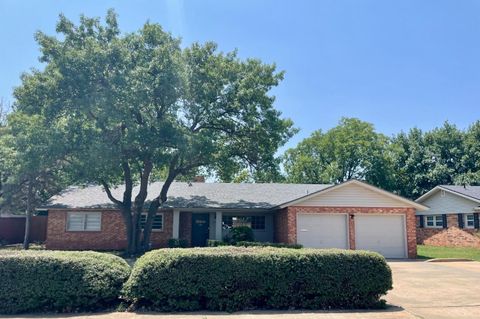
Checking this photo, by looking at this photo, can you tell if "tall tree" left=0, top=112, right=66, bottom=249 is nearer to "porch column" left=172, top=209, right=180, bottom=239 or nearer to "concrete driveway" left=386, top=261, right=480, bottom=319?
"porch column" left=172, top=209, right=180, bottom=239

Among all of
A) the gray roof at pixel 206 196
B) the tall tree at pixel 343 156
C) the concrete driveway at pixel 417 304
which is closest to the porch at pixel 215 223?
the gray roof at pixel 206 196

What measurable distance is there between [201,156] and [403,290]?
11.1m

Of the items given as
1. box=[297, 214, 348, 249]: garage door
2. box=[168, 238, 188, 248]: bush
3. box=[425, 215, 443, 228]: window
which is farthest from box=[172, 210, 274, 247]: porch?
box=[425, 215, 443, 228]: window

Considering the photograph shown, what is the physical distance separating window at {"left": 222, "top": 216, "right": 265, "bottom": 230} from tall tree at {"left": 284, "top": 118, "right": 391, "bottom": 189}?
20.3 m

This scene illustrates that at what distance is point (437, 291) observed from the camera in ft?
35.5

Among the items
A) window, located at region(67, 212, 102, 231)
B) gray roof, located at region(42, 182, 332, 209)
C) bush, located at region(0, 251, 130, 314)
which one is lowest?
bush, located at region(0, 251, 130, 314)

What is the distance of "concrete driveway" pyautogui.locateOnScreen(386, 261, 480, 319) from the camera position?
8523mm

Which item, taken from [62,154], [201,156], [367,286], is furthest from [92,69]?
[367,286]

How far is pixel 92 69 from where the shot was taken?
17109mm

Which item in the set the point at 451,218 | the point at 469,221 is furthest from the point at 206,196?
the point at 469,221

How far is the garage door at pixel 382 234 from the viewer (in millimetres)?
20734

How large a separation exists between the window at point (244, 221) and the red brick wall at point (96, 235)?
329 centimetres

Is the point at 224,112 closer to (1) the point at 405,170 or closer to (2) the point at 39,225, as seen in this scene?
(2) the point at 39,225

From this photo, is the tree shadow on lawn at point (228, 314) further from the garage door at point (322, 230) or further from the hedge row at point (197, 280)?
the garage door at point (322, 230)
